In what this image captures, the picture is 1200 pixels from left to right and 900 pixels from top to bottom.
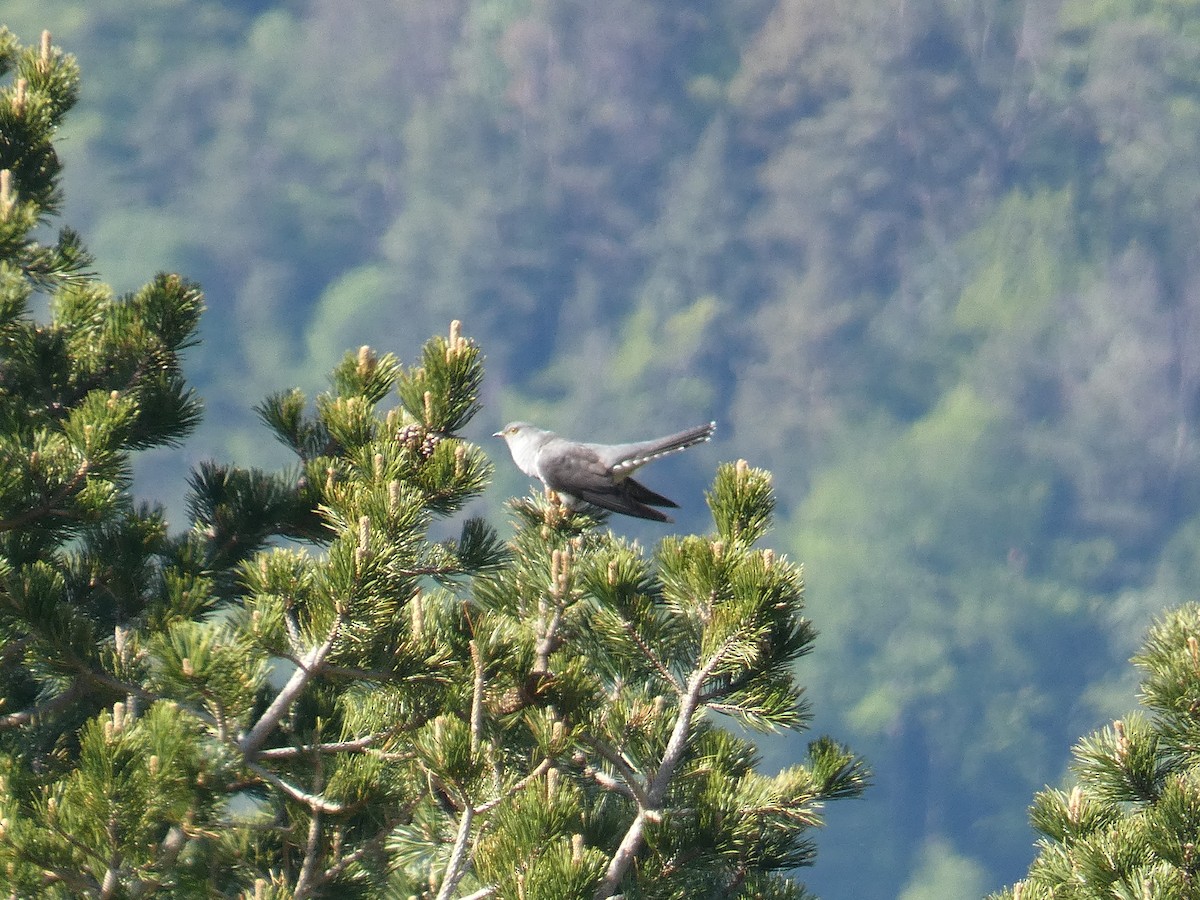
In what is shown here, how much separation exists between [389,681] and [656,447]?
2267mm

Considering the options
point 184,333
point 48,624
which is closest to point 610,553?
point 48,624

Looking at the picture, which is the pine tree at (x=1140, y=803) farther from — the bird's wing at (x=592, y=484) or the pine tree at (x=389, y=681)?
the bird's wing at (x=592, y=484)

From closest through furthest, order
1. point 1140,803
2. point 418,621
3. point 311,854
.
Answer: point 418,621 → point 311,854 → point 1140,803

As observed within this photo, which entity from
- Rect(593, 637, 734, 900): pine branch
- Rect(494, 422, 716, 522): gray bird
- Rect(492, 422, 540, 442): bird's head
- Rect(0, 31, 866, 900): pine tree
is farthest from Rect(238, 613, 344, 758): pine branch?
Rect(492, 422, 540, 442): bird's head

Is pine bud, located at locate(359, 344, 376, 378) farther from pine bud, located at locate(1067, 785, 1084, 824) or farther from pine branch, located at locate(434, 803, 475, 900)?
pine bud, located at locate(1067, 785, 1084, 824)

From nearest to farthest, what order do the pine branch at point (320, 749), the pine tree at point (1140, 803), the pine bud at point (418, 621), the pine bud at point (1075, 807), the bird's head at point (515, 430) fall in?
the pine tree at point (1140, 803) → the pine bud at point (418, 621) → the pine branch at point (320, 749) → the pine bud at point (1075, 807) → the bird's head at point (515, 430)

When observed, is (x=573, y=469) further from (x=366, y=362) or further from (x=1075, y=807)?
(x=1075, y=807)

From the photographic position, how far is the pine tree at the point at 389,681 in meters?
5.24

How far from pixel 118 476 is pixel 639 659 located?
3.52 meters

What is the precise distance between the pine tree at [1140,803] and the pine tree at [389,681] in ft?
3.77

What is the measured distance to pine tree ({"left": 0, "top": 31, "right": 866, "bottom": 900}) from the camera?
17.2 ft

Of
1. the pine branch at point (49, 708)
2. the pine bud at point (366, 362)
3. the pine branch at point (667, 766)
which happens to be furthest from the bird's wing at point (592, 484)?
the pine branch at point (49, 708)

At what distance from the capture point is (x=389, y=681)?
235 inches

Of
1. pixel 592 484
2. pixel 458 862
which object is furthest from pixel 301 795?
pixel 592 484
